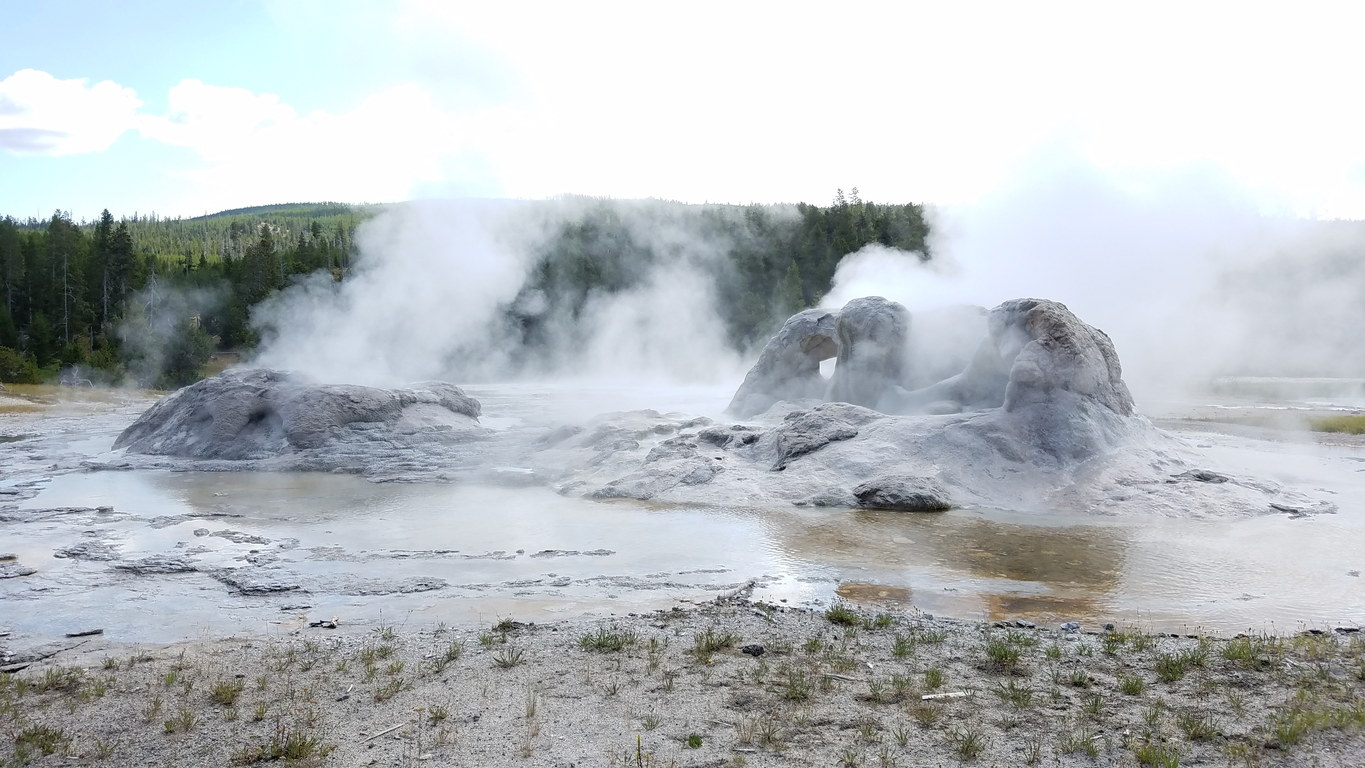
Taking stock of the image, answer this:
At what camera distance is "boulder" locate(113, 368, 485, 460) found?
52.6ft

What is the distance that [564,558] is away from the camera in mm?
9156

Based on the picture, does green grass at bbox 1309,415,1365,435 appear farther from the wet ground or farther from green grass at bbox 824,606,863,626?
green grass at bbox 824,606,863,626

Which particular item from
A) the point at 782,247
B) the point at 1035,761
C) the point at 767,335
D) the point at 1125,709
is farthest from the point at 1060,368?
the point at 782,247

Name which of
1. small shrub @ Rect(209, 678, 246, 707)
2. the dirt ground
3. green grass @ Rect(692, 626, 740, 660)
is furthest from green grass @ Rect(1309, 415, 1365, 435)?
small shrub @ Rect(209, 678, 246, 707)

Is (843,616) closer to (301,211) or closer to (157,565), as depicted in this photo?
(157,565)

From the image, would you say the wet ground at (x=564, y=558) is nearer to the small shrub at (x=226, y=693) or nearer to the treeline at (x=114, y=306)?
the small shrub at (x=226, y=693)

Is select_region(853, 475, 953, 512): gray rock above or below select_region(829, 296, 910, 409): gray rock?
below

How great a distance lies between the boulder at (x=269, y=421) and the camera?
632 inches

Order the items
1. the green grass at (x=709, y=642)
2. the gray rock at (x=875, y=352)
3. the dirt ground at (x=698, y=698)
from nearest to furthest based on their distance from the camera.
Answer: the dirt ground at (x=698, y=698) < the green grass at (x=709, y=642) < the gray rock at (x=875, y=352)

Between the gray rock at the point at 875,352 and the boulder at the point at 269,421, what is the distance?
7823 mm

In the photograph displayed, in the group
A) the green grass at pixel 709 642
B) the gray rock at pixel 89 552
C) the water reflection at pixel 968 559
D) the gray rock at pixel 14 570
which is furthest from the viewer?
the gray rock at pixel 89 552

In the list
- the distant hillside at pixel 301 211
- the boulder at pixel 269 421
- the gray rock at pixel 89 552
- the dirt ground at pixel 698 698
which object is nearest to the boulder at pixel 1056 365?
the dirt ground at pixel 698 698

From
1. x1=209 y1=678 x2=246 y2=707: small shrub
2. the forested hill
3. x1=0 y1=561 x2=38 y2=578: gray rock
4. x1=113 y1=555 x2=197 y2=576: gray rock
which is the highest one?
the forested hill

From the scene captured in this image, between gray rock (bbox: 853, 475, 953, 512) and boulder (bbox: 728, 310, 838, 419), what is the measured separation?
28.0 ft
